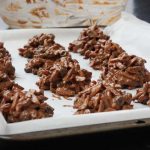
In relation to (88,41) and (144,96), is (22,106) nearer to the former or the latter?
(144,96)

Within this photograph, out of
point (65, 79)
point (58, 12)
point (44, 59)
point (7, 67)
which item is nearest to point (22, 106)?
point (65, 79)

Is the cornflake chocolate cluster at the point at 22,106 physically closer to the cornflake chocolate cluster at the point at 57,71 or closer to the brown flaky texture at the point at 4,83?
the brown flaky texture at the point at 4,83

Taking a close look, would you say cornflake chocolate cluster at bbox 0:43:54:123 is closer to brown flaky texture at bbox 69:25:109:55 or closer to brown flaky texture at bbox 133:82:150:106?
brown flaky texture at bbox 133:82:150:106

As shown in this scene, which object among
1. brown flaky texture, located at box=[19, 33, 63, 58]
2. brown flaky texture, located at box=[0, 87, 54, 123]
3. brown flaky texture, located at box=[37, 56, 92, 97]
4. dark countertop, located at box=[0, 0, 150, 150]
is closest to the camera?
dark countertop, located at box=[0, 0, 150, 150]

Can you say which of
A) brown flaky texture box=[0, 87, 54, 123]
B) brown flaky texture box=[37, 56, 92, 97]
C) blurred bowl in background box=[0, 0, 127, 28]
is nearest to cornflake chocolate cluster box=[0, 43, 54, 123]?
brown flaky texture box=[0, 87, 54, 123]

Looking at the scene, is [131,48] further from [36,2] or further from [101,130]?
[101,130]

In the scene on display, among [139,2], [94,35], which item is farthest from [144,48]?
[139,2]

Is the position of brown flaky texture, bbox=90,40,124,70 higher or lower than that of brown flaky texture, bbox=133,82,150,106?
lower
